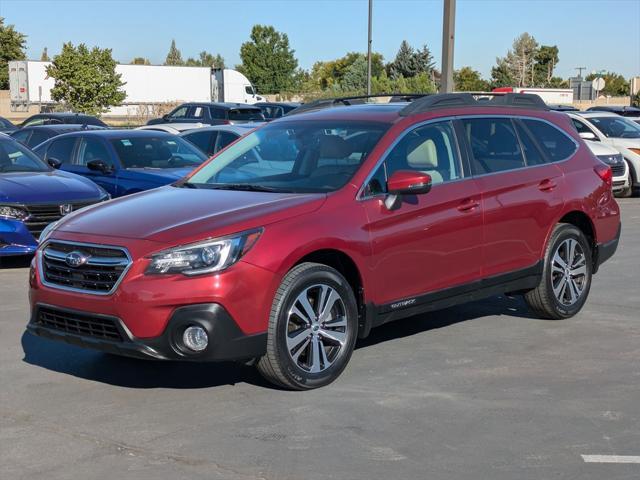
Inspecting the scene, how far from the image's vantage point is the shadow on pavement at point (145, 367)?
6359mm

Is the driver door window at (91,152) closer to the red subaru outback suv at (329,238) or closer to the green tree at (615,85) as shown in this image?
the red subaru outback suv at (329,238)

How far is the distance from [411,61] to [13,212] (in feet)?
260

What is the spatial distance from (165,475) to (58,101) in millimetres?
48723

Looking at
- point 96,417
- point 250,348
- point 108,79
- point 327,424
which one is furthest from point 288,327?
point 108,79

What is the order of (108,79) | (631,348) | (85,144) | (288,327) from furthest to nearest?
(108,79) < (85,144) < (631,348) < (288,327)

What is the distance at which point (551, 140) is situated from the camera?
8141 mm

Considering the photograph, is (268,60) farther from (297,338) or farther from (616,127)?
(297,338)

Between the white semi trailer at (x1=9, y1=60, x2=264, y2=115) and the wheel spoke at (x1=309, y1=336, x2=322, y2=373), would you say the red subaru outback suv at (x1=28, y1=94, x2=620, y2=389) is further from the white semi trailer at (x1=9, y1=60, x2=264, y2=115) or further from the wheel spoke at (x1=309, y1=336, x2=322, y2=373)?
the white semi trailer at (x1=9, y1=60, x2=264, y2=115)

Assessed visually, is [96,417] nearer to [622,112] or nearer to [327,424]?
[327,424]

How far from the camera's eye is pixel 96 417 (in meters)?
5.59

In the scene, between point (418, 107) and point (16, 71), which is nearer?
point (418, 107)

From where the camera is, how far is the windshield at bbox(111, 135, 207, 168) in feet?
43.9

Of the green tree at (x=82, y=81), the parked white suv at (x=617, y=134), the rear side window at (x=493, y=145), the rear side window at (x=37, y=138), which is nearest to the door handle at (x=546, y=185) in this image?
the rear side window at (x=493, y=145)

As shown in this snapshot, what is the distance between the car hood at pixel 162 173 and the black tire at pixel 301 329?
6.97 m
